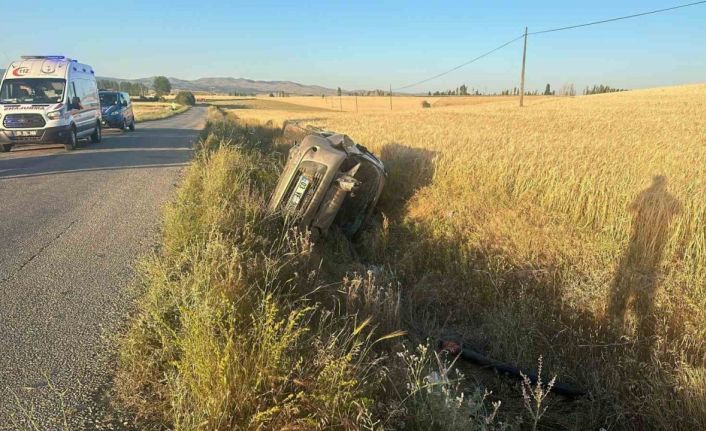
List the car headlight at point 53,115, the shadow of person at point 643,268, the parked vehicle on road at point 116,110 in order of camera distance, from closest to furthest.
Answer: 1. the shadow of person at point 643,268
2. the car headlight at point 53,115
3. the parked vehicle on road at point 116,110

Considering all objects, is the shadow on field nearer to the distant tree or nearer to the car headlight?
the car headlight

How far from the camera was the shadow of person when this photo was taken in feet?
12.7

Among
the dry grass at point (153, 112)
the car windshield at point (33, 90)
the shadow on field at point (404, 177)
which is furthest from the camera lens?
the dry grass at point (153, 112)

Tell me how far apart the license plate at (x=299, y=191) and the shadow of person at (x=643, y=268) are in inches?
138

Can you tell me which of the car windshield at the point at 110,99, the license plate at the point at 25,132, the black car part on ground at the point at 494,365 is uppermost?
the car windshield at the point at 110,99

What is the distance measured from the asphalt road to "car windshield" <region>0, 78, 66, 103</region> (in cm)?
512

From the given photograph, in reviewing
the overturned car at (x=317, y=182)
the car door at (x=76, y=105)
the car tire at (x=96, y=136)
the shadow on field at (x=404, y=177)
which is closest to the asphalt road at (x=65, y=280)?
the overturned car at (x=317, y=182)

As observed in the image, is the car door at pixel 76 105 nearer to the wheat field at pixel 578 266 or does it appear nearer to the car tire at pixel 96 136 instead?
the car tire at pixel 96 136

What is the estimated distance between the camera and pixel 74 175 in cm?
991

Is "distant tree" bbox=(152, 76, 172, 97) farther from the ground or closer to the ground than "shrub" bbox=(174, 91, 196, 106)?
farther from the ground

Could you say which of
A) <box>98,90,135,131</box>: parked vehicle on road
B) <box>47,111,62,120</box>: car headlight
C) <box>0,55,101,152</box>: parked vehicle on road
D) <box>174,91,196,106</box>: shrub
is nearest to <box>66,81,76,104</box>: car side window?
<box>0,55,101,152</box>: parked vehicle on road

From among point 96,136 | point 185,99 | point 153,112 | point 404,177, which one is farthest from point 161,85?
point 404,177

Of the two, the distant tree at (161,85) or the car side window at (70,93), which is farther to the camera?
the distant tree at (161,85)

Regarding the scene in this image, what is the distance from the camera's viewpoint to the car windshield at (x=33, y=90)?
1400 centimetres
